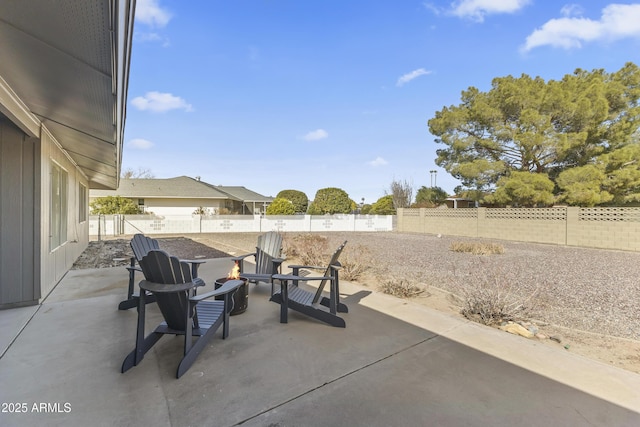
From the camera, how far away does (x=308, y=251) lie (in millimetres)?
7520

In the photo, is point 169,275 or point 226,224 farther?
point 226,224

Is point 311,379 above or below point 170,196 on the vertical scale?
below

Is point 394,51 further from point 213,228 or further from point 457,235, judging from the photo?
point 213,228

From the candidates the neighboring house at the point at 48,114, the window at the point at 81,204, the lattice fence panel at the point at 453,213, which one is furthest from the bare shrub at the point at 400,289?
the lattice fence panel at the point at 453,213

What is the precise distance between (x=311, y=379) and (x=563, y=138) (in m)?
17.3

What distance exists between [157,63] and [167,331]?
24.4 feet

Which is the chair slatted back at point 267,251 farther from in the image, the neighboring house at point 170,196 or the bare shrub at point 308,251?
the neighboring house at point 170,196

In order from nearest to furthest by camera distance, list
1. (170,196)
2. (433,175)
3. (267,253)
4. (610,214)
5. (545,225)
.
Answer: (267,253), (610,214), (545,225), (170,196), (433,175)

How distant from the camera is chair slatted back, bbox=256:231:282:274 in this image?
4.91 meters

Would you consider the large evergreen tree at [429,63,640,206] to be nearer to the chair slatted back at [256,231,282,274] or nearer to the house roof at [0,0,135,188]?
the chair slatted back at [256,231,282,274]

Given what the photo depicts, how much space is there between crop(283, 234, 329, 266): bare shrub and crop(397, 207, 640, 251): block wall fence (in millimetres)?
11256

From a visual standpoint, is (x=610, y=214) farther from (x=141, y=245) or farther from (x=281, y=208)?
(x=281, y=208)

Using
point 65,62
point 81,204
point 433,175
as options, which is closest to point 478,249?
point 65,62

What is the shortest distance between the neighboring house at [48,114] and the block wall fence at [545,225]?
1635 cm
